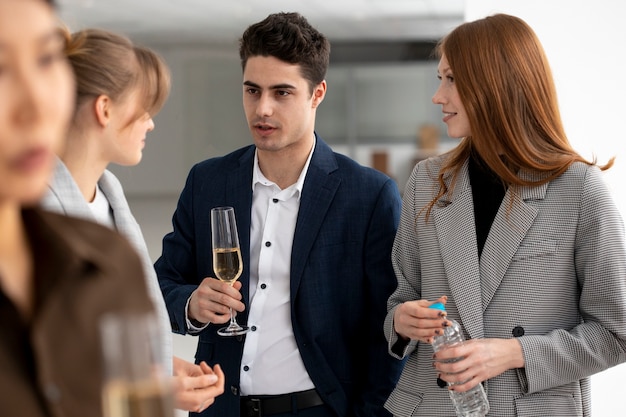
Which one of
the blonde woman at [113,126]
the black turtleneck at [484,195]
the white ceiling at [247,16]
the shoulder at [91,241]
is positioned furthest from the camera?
the white ceiling at [247,16]

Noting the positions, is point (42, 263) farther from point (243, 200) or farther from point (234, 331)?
point (243, 200)

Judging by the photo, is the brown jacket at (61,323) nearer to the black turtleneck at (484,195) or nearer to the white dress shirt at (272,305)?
the black turtleneck at (484,195)

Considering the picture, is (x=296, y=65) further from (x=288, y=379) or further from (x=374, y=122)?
(x=374, y=122)

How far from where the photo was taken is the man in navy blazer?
2600 millimetres

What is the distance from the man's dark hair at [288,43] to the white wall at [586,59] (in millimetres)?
849

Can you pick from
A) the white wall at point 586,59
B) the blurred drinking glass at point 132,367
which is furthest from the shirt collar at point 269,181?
Result: the blurred drinking glass at point 132,367

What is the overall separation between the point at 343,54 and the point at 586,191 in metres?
14.5

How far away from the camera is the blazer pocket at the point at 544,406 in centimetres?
221

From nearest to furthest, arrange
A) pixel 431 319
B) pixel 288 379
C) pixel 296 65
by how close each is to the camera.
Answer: pixel 431 319
pixel 288 379
pixel 296 65

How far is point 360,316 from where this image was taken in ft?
8.91

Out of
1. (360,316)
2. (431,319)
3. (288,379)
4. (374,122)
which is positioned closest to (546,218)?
(431,319)

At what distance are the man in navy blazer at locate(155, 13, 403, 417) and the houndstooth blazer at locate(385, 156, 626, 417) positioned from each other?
12.4 inches

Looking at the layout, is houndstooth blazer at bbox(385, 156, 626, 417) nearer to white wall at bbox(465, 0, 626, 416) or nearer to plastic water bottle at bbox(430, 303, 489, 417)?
plastic water bottle at bbox(430, 303, 489, 417)

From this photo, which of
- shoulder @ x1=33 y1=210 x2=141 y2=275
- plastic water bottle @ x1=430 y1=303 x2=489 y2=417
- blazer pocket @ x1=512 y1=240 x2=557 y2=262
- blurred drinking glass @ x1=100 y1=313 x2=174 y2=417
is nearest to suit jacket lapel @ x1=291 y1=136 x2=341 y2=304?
plastic water bottle @ x1=430 y1=303 x2=489 y2=417
